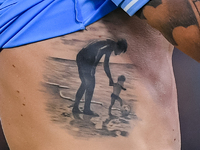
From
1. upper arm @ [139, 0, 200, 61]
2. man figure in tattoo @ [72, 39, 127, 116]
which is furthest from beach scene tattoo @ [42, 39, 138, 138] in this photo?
upper arm @ [139, 0, 200, 61]

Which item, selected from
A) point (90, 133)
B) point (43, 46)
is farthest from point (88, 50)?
point (90, 133)

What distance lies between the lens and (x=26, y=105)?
50 cm

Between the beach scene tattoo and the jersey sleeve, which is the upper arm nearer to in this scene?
the jersey sleeve

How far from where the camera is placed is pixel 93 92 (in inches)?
18.6

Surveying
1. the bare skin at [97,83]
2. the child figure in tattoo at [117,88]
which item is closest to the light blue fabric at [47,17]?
the bare skin at [97,83]

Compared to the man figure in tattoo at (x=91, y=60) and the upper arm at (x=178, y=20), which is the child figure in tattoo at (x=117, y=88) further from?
the upper arm at (x=178, y=20)

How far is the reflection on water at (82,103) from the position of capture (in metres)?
0.47

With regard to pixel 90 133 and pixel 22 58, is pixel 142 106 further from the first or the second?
pixel 22 58

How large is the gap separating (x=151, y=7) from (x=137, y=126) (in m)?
0.30

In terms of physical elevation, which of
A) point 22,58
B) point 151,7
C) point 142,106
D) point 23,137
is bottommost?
point 23,137

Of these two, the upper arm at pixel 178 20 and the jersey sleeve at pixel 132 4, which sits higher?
the jersey sleeve at pixel 132 4

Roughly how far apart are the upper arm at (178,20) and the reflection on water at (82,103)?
133mm

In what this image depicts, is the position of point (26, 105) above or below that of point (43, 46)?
below

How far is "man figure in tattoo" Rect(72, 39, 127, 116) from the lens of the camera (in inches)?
18.1
